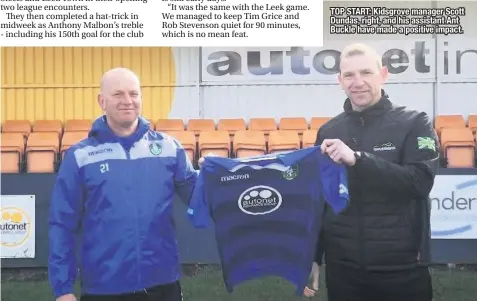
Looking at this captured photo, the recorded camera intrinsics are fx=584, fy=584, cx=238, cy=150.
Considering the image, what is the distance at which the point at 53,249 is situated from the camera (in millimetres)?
2668

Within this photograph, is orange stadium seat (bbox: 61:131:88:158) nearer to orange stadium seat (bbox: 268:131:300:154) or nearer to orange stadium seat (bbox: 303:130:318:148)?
orange stadium seat (bbox: 268:131:300:154)

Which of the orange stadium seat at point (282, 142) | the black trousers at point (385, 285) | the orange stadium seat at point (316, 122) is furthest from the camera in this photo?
the orange stadium seat at point (316, 122)

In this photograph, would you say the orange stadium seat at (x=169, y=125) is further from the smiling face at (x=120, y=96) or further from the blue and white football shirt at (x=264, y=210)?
the smiling face at (x=120, y=96)

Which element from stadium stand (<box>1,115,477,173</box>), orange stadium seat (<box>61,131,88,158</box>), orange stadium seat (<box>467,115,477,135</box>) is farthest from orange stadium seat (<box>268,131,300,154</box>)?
orange stadium seat (<box>467,115,477,135</box>)

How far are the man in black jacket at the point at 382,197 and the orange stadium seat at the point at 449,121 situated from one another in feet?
21.9

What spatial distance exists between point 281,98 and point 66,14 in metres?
3.81

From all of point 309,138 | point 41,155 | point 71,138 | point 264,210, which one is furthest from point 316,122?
point 264,210

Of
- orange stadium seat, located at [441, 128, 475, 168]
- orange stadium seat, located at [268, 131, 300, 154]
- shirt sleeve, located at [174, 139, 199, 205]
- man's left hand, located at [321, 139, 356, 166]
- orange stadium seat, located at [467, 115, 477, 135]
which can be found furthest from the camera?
orange stadium seat, located at [467, 115, 477, 135]

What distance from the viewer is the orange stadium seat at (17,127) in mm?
9094

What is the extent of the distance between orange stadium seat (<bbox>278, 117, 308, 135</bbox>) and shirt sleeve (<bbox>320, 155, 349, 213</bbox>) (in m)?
6.33

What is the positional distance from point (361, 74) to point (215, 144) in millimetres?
5492

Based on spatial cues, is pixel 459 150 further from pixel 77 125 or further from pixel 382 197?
pixel 77 125

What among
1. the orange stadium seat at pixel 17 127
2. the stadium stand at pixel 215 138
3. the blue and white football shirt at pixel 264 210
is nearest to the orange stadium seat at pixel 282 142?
the stadium stand at pixel 215 138

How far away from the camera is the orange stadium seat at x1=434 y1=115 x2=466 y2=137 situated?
899cm
